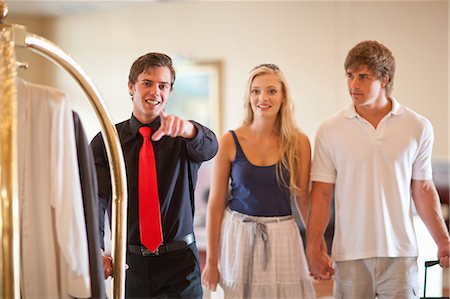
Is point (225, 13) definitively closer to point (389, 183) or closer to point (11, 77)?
point (389, 183)

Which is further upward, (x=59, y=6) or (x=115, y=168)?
(x=59, y=6)

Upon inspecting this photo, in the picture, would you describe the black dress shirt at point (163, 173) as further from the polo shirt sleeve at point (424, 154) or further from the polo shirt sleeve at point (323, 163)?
the polo shirt sleeve at point (424, 154)

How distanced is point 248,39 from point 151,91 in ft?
9.61

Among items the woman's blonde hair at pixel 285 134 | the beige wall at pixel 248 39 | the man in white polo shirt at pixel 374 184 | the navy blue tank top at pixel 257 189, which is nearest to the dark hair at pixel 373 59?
the man in white polo shirt at pixel 374 184

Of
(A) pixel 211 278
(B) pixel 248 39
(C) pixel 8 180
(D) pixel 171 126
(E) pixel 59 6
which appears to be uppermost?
(E) pixel 59 6

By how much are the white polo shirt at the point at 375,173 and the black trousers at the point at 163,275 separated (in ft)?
1.57

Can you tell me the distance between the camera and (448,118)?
372 cm

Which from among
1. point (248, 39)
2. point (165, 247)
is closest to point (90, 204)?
point (165, 247)

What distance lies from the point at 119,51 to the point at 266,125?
261cm

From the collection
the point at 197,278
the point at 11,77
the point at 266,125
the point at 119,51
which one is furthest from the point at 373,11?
the point at 11,77

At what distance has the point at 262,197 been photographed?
6.53 feet

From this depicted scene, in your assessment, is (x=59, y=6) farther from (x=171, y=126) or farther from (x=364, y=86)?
(x=171, y=126)

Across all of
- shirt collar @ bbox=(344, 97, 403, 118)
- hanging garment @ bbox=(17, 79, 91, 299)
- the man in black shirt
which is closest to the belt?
the man in black shirt

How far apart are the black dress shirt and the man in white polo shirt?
430 millimetres
